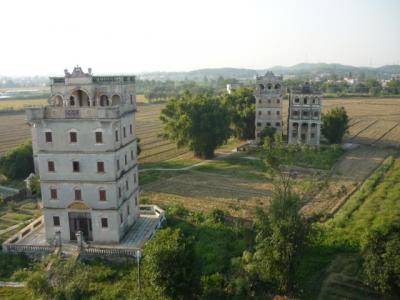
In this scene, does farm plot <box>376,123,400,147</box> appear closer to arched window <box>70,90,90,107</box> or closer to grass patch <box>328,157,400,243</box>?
grass patch <box>328,157,400,243</box>

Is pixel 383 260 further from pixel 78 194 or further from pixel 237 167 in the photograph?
pixel 237 167

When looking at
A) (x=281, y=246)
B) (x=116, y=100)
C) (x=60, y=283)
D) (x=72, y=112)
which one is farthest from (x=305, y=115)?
(x=60, y=283)

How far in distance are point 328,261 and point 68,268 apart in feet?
64.6

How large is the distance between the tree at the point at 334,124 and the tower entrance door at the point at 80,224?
55749 millimetres

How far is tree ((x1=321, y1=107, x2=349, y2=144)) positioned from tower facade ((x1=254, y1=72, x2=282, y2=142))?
889 cm

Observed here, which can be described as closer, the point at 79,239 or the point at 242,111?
the point at 79,239

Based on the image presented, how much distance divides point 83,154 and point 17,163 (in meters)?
26.5

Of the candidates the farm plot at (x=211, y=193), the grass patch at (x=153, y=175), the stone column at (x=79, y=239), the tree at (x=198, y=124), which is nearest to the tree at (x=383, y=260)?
the farm plot at (x=211, y=193)

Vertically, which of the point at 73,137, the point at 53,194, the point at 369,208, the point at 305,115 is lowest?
the point at 369,208

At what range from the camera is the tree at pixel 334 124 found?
76188 millimetres

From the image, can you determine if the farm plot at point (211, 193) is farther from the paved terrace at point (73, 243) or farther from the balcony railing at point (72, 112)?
the balcony railing at point (72, 112)

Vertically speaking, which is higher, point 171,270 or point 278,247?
point 278,247

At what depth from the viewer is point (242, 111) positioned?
81.4m

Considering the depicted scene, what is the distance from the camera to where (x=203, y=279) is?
2628cm
